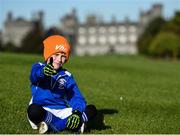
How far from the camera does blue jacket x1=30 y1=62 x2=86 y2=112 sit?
722 centimetres

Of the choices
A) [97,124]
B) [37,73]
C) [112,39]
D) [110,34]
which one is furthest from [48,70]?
[110,34]

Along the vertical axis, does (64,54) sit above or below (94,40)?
above

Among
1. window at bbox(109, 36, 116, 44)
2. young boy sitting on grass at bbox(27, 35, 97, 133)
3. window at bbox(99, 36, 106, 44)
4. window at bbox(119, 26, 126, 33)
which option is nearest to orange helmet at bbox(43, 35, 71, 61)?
young boy sitting on grass at bbox(27, 35, 97, 133)

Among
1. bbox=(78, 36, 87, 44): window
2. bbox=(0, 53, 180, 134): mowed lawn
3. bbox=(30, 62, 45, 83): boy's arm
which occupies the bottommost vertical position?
bbox=(78, 36, 87, 44): window

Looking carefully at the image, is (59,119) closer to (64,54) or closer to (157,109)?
(64,54)

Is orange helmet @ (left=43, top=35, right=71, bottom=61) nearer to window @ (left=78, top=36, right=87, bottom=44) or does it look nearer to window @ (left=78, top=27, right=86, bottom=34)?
window @ (left=78, top=36, right=87, bottom=44)

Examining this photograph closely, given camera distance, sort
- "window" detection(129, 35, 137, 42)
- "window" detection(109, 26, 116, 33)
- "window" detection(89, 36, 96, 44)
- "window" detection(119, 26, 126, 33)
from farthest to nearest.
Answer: "window" detection(109, 26, 116, 33)
"window" detection(119, 26, 126, 33)
"window" detection(89, 36, 96, 44)
"window" detection(129, 35, 137, 42)

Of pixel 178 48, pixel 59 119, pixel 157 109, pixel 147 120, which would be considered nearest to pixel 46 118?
pixel 59 119

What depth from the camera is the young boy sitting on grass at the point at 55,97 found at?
686 cm

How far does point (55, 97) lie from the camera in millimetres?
7340

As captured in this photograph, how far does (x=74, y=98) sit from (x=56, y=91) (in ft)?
0.99

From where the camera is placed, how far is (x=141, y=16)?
554 feet

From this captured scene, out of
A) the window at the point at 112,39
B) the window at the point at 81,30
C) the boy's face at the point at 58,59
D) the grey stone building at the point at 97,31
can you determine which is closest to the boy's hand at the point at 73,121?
the boy's face at the point at 58,59

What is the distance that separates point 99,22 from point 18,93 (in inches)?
6476
